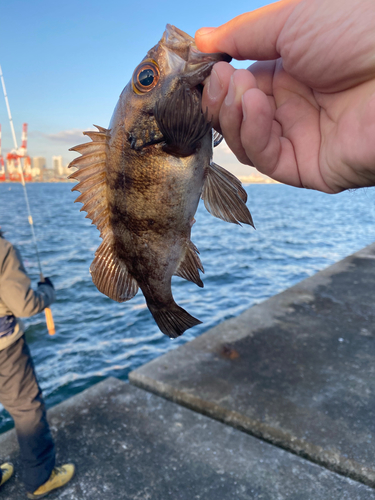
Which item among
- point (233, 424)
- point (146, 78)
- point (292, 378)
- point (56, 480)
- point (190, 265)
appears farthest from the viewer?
point (292, 378)

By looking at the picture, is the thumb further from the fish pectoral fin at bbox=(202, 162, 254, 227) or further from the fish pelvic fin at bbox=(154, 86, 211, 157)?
the fish pectoral fin at bbox=(202, 162, 254, 227)

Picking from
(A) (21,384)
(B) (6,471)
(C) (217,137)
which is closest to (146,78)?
(C) (217,137)

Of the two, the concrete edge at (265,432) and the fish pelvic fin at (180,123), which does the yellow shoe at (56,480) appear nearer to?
the concrete edge at (265,432)

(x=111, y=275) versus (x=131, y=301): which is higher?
(x=111, y=275)

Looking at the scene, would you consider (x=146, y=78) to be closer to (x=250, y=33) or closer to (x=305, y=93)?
(x=250, y=33)

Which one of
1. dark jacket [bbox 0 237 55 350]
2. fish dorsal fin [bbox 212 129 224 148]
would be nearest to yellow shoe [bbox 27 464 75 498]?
dark jacket [bbox 0 237 55 350]

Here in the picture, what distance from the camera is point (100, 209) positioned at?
177 cm

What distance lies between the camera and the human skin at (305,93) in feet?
5.67

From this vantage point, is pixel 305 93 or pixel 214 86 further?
pixel 305 93

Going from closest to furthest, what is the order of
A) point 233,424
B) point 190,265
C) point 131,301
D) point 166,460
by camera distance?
point 190,265, point 166,460, point 233,424, point 131,301

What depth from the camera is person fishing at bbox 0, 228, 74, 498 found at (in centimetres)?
387

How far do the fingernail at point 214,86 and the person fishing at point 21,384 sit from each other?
128 inches

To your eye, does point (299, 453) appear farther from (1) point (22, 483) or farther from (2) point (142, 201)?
(2) point (142, 201)

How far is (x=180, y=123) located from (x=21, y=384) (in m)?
3.78
